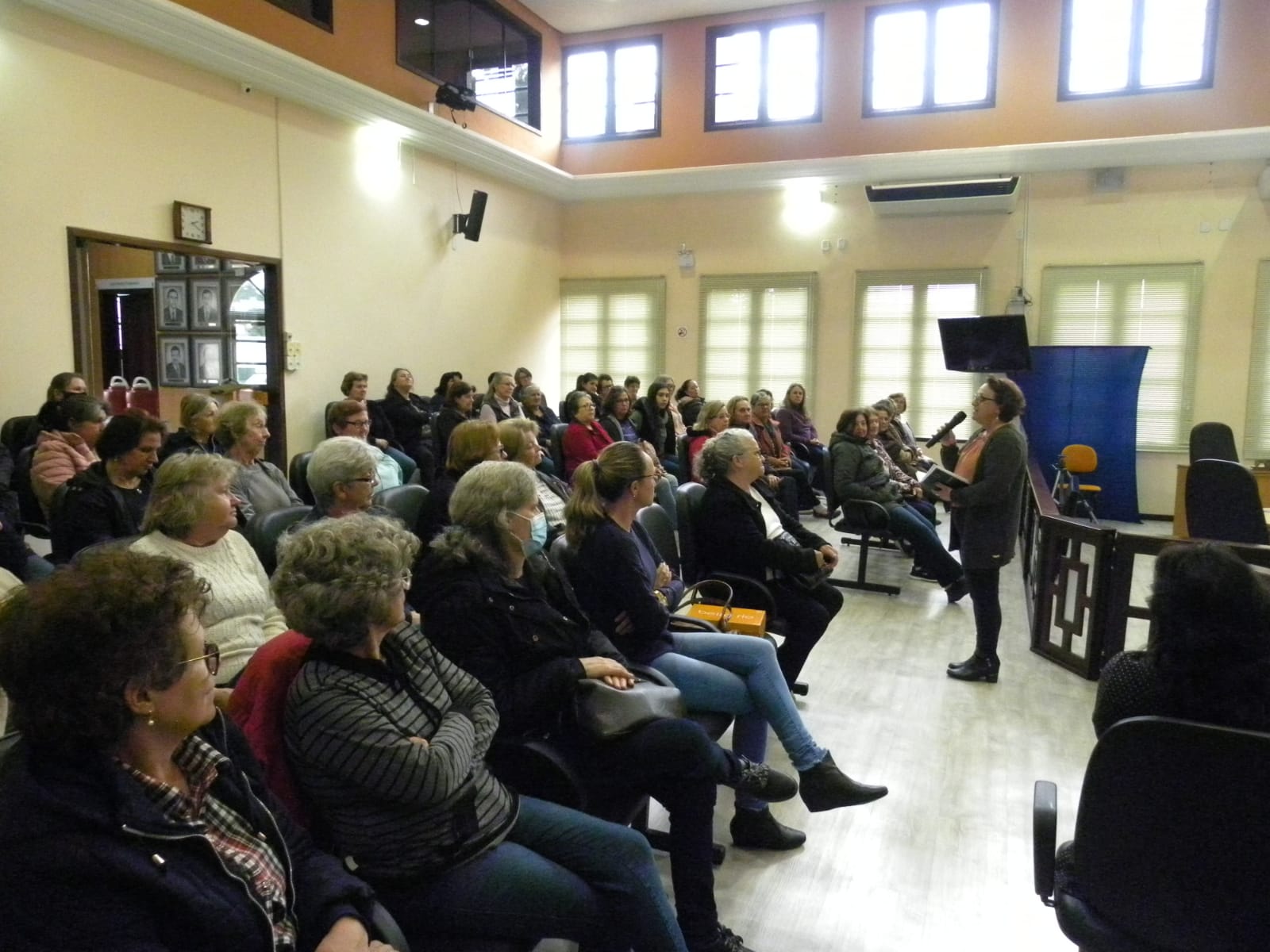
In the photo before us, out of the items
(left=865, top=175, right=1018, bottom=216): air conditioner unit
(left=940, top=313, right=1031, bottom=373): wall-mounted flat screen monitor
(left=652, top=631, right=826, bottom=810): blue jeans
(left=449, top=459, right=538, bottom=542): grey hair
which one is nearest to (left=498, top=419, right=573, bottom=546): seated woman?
(left=652, top=631, right=826, bottom=810): blue jeans

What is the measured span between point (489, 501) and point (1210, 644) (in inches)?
60.3

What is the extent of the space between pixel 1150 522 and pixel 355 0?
9.12 m

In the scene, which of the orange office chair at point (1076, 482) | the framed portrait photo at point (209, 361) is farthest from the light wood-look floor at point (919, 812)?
the framed portrait photo at point (209, 361)

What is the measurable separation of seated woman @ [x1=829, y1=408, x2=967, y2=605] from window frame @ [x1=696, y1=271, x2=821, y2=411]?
471 centimetres

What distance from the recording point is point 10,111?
16.0 feet

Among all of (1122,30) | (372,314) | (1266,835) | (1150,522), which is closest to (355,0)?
(372,314)

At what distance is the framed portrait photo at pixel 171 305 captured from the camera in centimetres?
682

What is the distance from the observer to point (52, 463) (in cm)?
409

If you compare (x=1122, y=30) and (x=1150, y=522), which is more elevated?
(x=1122, y=30)

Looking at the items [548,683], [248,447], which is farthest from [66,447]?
[548,683]

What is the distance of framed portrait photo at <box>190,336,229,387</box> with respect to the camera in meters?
6.84

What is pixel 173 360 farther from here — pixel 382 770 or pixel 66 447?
pixel 382 770

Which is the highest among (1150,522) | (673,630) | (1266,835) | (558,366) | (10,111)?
(10,111)

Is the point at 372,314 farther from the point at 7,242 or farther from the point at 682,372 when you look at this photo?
the point at 682,372
